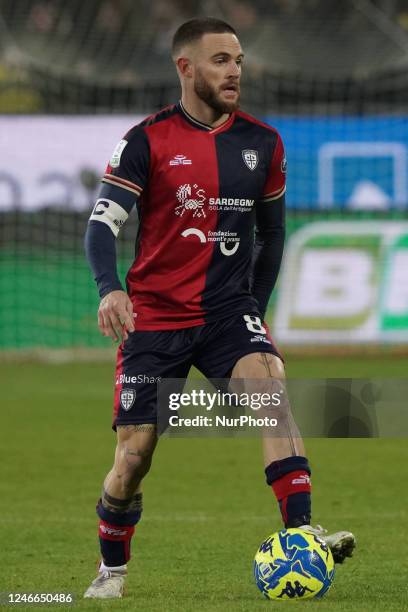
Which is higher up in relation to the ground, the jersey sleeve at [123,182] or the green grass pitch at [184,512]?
the jersey sleeve at [123,182]

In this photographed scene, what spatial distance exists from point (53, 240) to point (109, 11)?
6.29 metres

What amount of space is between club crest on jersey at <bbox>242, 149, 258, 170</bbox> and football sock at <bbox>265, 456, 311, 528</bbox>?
1.21 meters

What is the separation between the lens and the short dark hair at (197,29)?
541 centimetres

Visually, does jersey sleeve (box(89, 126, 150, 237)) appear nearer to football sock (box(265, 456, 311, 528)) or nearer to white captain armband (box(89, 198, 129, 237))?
white captain armband (box(89, 198, 129, 237))

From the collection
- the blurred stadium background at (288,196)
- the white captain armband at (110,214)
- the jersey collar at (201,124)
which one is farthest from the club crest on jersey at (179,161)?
the blurred stadium background at (288,196)

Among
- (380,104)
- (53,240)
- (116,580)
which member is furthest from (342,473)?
(380,104)

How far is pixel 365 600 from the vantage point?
5.12 metres

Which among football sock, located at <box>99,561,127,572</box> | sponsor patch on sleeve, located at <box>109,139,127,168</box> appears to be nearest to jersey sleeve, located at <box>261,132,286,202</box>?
sponsor patch on sleeve, located at <box>109,139,127,168</box>

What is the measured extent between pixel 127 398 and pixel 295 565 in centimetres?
92

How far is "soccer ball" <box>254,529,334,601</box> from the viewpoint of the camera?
488 cm

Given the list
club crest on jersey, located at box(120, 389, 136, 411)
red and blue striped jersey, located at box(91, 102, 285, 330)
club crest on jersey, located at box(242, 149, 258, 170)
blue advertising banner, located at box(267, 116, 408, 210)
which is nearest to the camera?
club crest on jersey, located at box(120, 389, 136, 411)

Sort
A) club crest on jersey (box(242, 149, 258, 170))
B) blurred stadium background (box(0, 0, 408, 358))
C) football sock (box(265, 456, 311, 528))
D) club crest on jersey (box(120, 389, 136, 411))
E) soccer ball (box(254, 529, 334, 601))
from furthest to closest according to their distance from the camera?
1. blurred stadium background (box(0, 0, 408, 358))
2. club crest on jersey (box(242, 149, 258, 170))
3. club crest on jersey (box(120, 389, 136, 411))
4. football sock (box(265, 456, 311, 528))
5. soccer ball (box(254, 529, 334, 601))

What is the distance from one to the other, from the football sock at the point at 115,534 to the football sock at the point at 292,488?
2.23 feet

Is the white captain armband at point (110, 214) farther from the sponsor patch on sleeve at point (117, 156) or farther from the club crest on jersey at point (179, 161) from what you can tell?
the club crest on jersey at point (179, 161)
